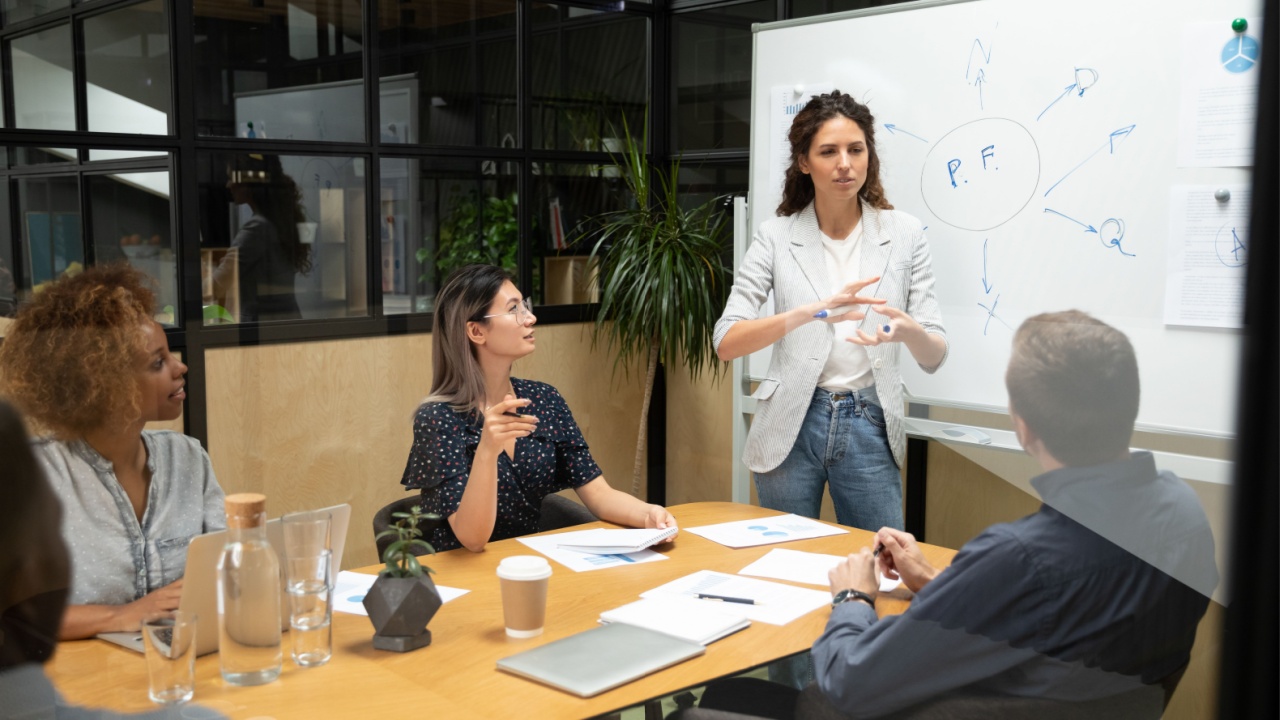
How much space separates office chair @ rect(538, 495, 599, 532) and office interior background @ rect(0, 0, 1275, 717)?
36cm

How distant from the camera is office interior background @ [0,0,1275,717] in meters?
1.19

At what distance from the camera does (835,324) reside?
115cm

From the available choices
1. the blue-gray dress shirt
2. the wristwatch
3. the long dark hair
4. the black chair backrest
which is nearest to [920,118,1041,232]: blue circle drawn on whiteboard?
the blue-gray dress shirt

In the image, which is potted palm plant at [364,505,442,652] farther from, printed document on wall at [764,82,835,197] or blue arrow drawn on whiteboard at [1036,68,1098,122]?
printed document on wall at [764,82,835,197]

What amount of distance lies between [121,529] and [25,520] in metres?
0.26

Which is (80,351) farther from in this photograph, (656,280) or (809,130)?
(656,280)

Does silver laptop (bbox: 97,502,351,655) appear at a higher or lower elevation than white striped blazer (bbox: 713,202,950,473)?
lower

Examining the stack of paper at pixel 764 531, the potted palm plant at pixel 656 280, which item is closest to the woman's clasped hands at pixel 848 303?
the stack of paper at pixel 764 531

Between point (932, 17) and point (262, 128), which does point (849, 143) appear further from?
point (262, 128)

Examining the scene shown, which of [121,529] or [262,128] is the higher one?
[262,128]

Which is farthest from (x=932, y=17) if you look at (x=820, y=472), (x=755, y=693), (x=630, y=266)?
(x=630, y=266)

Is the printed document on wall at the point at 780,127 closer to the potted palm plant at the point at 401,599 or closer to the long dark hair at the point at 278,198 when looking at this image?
the long dark hair at the point at 278,198

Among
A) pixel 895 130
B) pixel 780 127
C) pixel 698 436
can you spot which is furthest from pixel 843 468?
pixel 698 436

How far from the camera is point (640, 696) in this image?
4.13 feet
